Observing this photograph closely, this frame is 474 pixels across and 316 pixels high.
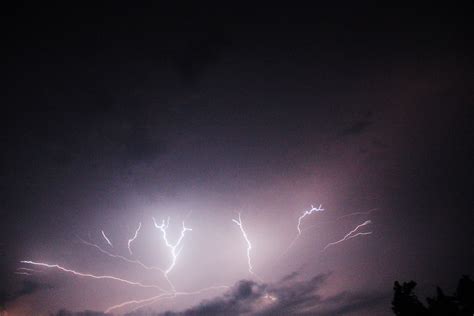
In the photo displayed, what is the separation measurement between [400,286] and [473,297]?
342 centimetres

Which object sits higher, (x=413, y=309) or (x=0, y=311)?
(x=0, y=311)

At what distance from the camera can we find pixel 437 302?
15.2 meters

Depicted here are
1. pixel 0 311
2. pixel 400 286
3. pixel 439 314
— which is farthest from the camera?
pixel 0 311

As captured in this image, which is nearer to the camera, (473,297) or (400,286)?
(473,297)

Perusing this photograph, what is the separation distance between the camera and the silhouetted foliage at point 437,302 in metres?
15.1

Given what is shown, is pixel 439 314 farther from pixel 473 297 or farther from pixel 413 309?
pixel 473 297

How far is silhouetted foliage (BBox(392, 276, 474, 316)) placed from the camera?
15.1m

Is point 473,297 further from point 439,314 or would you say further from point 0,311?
point 0,311

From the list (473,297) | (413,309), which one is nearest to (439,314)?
(413,309)

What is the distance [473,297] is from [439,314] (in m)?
2.12

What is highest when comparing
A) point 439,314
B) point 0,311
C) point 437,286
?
point 0,311

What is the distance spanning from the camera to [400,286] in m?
16.3

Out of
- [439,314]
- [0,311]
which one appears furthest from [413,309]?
[0,311]

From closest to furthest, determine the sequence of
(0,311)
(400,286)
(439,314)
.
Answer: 1. (439,314)
2. (400,286)
3. (0,311)
